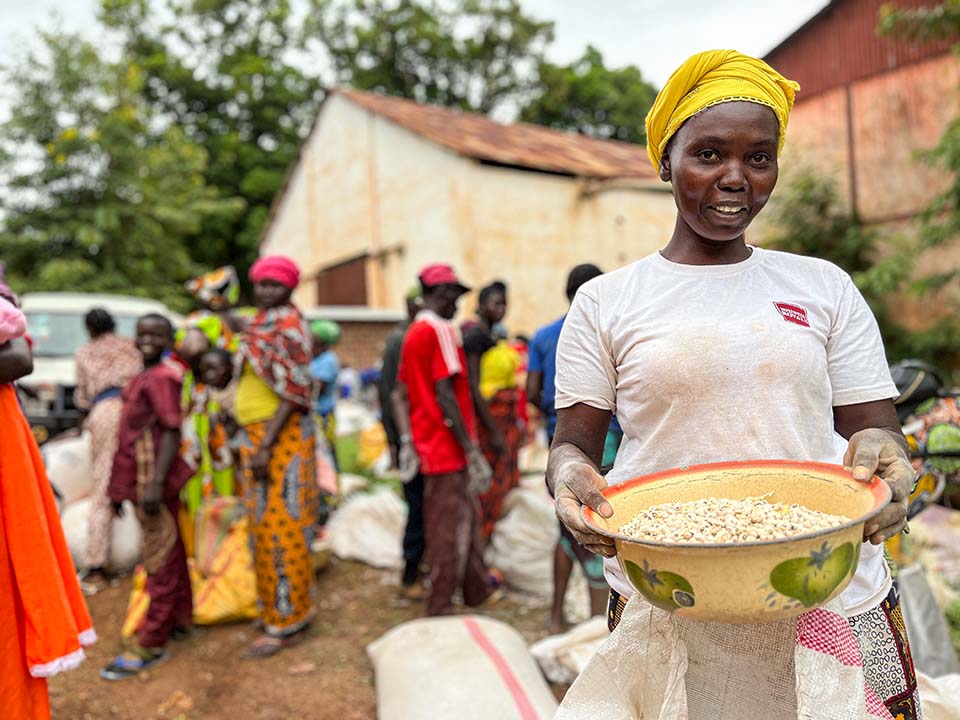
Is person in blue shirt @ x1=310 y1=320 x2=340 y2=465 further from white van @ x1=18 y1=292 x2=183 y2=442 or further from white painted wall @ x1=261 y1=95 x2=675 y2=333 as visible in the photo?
white painted wall @ x1=261 y1=95 x2=675 y2=333

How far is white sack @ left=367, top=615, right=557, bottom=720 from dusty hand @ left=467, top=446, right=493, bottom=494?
89 cm

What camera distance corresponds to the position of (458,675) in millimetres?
2736

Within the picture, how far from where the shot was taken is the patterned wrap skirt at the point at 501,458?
16.0 feet

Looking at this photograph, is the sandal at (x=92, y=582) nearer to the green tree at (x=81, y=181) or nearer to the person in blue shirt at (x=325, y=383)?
the person in blue shirt at (x=325, y=383)

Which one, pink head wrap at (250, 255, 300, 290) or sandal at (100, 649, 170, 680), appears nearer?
sandal at (100, 649, 170, 680)

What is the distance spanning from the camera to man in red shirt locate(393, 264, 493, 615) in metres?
3.83

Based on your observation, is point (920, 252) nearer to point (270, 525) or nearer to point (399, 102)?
point (270, 525)

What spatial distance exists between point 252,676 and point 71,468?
2447mm

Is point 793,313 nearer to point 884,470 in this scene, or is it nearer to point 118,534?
point 884,470

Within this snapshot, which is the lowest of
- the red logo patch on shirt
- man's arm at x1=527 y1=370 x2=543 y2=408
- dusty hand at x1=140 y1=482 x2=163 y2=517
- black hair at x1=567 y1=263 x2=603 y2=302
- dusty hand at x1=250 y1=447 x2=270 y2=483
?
dusty hand at x1=140 y1=482 x2=163 y2=517

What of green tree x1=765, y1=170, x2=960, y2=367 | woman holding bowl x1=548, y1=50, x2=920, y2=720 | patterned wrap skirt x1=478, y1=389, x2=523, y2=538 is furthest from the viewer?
green tree x1=765, y1=170, x2=960, y2=367

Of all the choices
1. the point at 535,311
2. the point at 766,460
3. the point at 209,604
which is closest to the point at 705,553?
the point at 766,460

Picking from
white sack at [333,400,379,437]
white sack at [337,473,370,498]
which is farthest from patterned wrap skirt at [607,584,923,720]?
white sack at [333,400,379,437]

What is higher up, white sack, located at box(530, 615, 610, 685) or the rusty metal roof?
the rusty metal roof
